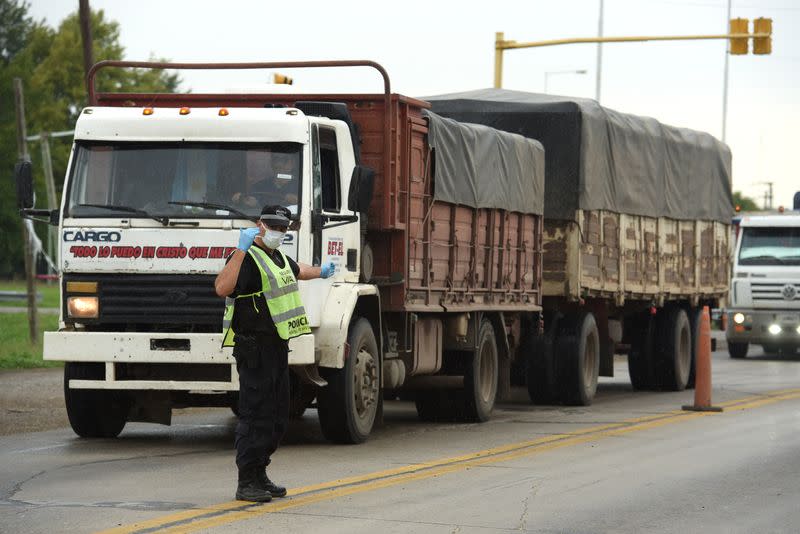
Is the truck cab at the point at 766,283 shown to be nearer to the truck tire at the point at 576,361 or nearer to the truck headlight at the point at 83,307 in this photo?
the truck tire at the point at 576,361

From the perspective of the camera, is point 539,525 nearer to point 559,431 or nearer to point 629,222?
point 559,431

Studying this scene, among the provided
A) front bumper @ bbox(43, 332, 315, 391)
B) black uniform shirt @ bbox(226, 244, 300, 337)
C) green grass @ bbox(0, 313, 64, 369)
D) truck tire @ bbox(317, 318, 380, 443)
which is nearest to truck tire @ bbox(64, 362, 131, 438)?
front bumper @ bbox(43, 332, 315, 391)

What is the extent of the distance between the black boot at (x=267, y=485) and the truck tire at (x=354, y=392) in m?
3.50

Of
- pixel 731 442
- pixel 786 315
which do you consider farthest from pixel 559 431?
pixel 786 315

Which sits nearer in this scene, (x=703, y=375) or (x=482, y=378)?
(x=482, y=378)

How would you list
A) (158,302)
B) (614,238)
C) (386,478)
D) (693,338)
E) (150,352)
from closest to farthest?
(386,478)
(150,352)
(158,302)
(614,238)
(693,338)

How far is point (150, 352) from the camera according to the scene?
13070mm

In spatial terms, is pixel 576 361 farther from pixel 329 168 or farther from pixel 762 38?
pixel 762 38

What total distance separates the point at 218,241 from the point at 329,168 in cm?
137

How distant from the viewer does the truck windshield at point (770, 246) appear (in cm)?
3362

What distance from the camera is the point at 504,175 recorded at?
17.9 meters

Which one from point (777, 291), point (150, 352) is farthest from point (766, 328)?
point (150, 352)

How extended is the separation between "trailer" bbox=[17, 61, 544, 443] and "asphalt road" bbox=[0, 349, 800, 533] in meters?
0.56

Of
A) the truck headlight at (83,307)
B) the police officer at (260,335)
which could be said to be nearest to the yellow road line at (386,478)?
the police officer at (260,335)
